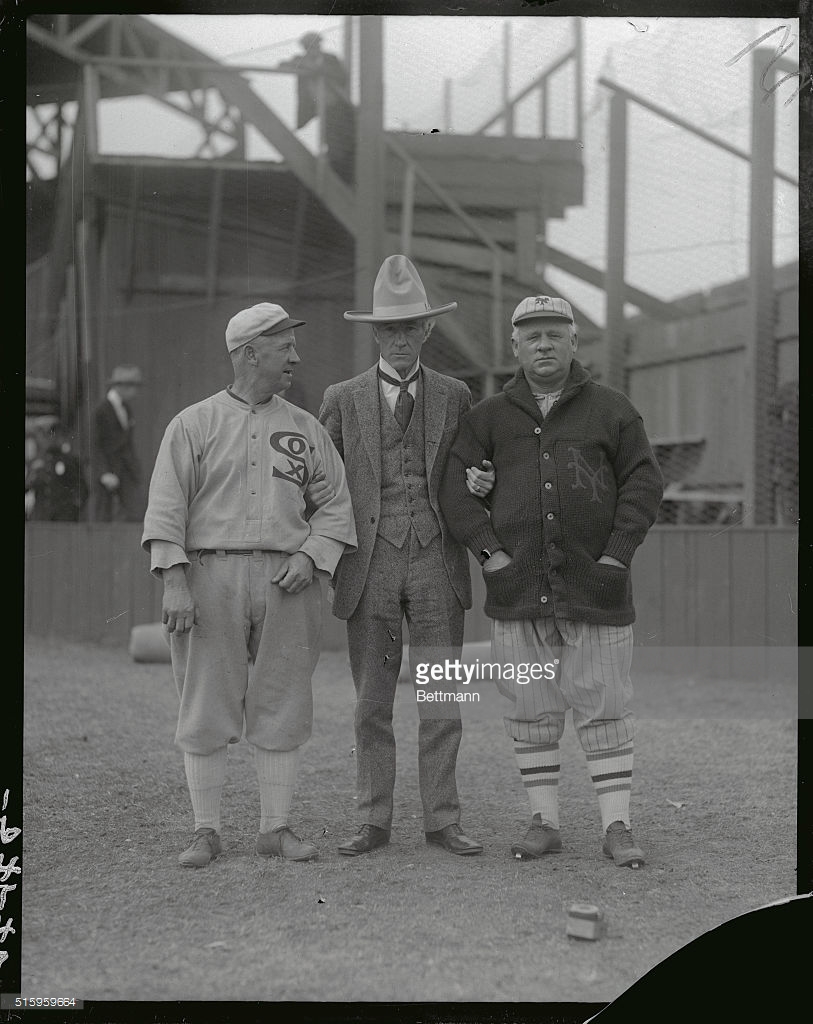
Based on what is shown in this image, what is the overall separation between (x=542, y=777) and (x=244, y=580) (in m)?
0.94

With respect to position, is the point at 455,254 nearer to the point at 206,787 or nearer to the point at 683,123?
the point at 683,123

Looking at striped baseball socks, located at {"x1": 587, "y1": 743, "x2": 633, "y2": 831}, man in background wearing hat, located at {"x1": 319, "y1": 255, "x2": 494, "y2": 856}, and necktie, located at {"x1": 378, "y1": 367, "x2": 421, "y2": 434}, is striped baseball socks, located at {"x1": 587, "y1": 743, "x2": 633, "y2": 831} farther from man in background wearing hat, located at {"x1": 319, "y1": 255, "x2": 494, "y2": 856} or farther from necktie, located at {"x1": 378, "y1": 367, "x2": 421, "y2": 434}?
necktie, located at {"x1": 378, "y1": 367, "x2": 421, "y2": 434}

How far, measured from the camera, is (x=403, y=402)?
3062 mm

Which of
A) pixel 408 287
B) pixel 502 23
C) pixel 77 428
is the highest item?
pixel 502 23

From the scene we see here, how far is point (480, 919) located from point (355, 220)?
6.40 ft

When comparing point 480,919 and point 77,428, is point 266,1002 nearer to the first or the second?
point 480,919

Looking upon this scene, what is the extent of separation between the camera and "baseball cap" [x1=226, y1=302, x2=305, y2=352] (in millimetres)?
2967

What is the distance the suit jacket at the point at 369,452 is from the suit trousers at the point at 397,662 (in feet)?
0.10

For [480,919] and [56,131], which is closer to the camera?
[480,919]

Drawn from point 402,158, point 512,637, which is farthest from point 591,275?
point 512,637

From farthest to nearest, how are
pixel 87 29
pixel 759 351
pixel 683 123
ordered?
pixel 759 351 < pixel 683 123 < pixel 87 29

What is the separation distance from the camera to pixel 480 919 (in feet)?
8.61

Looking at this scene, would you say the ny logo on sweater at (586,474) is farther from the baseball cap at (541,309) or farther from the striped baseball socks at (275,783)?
the striped baseball socks at (275,783)

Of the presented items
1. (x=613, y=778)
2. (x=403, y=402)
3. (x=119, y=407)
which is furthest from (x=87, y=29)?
(x=613, y=778)
